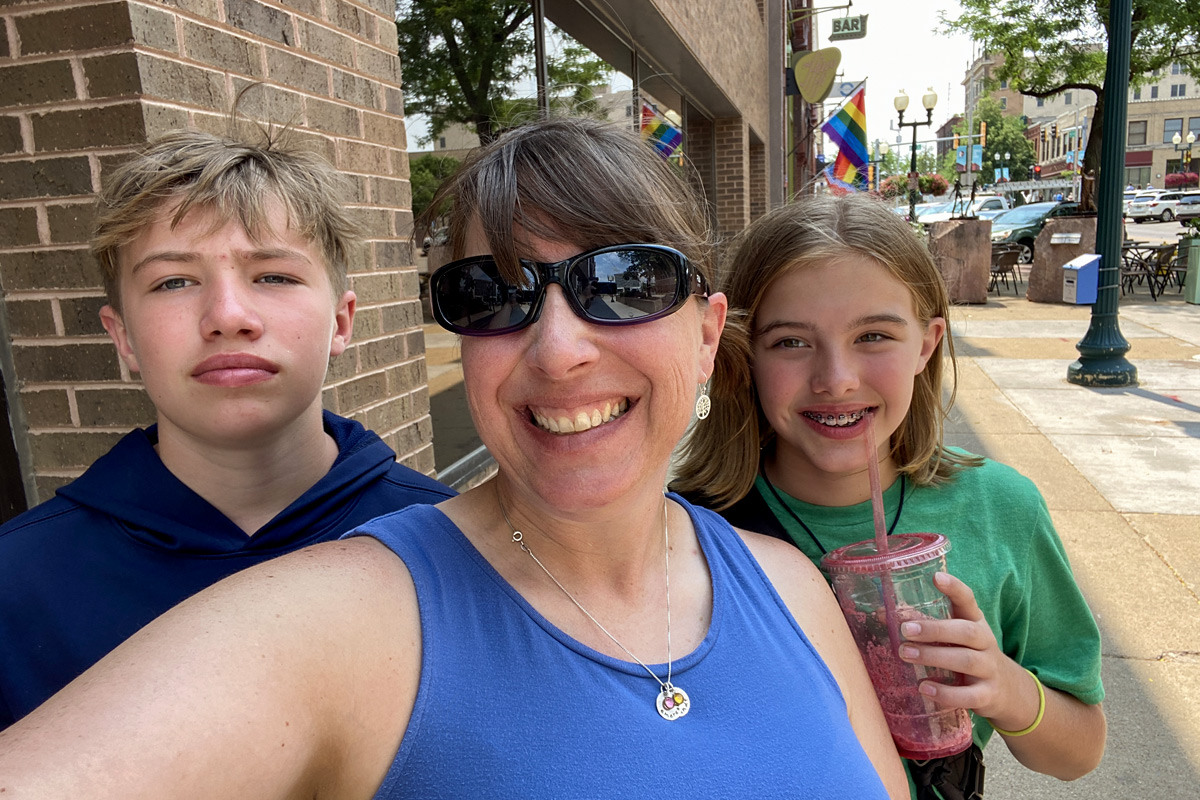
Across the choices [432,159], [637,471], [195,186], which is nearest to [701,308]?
[637,471]

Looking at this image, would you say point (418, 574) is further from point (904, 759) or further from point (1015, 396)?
point (1015, 396)

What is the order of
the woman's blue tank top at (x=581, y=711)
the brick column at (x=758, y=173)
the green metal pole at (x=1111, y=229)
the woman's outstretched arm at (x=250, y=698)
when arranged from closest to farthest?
1. the woman's outstretched arm at (x=250, y=698)
2. the woman's blue tank top at (x=581, y=711)
3. the green metal pole at (x=1111, y=229)
4. the brick column at (x=758, y=173)

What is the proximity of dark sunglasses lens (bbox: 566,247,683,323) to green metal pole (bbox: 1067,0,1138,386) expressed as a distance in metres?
8.52

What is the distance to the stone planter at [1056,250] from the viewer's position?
47.6 feet

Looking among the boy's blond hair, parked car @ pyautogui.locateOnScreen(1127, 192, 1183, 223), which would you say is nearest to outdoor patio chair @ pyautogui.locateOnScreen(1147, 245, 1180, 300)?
the boy's blond hair

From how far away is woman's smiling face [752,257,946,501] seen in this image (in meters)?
1.81

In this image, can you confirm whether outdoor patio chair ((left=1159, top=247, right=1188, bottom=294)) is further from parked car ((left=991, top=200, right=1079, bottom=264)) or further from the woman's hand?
the woman's hand

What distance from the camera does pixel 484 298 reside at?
4.08ft

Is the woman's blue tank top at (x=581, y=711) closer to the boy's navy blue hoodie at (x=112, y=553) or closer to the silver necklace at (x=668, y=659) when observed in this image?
the silver necklace at (x=668, y=659)

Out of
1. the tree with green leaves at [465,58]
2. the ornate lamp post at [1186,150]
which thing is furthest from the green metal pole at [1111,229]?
the ornate lamp post at [1186,150]

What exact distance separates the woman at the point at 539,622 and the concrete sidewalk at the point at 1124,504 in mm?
2125

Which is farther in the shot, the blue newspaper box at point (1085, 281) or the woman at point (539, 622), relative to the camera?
the blue newspaper box at point (1085, 281)

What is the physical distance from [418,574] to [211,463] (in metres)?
0.67

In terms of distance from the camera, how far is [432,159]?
392cm
